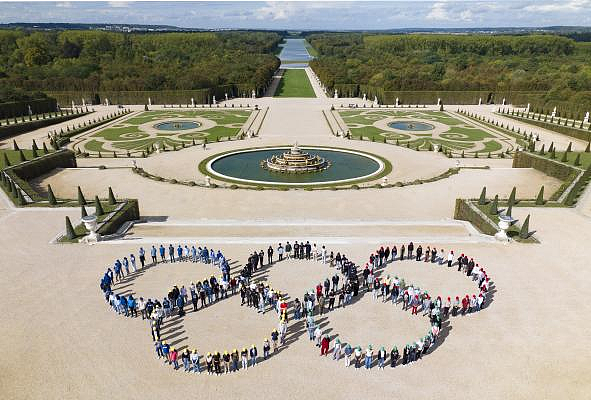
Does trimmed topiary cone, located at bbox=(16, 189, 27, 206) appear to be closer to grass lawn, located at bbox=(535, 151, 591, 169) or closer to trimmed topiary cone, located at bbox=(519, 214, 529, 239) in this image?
trimmed topiary cone, located at bbox=(519, 214, 529, 239)

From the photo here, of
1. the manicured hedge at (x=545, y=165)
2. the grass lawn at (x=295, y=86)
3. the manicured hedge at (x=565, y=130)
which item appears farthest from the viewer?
the grass lawn at (x=295, y=86)

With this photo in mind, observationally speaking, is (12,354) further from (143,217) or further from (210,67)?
(210,67)

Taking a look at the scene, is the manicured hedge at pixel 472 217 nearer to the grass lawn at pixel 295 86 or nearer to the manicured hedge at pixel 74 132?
the manicured hedge at pixel 74 132

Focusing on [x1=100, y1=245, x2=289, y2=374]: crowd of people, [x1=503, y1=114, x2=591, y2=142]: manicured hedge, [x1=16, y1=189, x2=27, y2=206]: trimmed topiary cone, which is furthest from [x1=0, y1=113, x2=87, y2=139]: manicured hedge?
[x1=503, y1=114, x2=591, y2=142]: manicured hedge

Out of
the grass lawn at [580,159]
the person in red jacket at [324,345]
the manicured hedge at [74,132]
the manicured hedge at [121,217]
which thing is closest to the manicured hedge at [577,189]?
the grass lawn at [580,159]

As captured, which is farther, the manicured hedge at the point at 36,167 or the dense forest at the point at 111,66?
the dense forest at the point at 111,66

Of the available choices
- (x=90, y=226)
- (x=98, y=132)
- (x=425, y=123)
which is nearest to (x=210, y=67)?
(x=98, y=132)

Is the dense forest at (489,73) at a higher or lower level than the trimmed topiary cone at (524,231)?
higher
